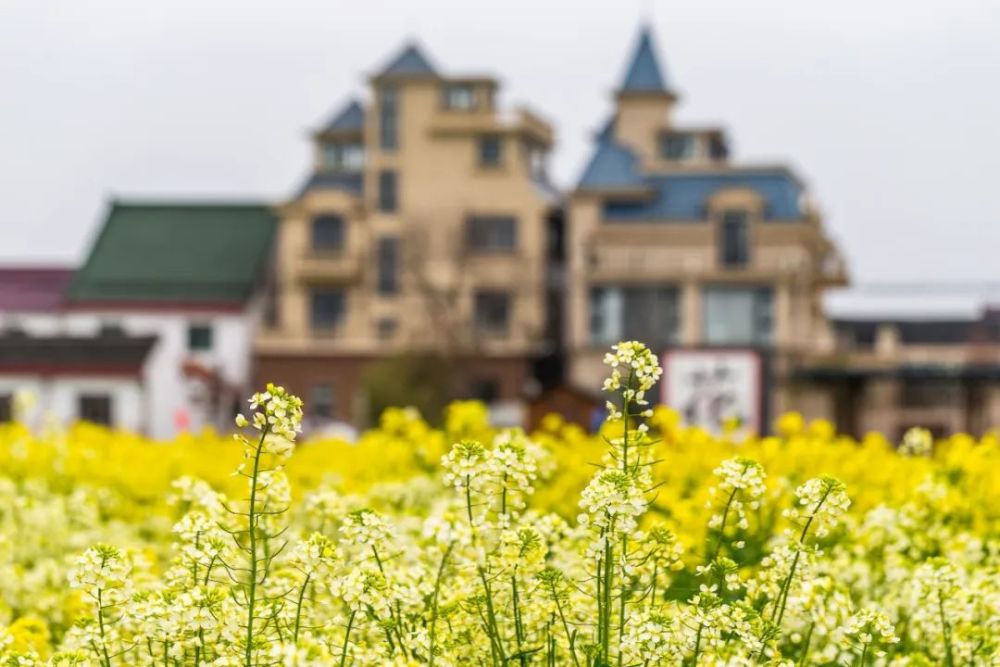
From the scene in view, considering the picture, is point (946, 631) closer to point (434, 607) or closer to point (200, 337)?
point (434, 607)

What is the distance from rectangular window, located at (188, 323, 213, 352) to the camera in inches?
2266

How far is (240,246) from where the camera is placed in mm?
60031

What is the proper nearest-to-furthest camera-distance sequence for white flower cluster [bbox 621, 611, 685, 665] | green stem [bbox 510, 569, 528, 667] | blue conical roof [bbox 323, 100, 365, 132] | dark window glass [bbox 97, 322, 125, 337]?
white flower cluster [bbox 621, 611, 685, 665] < green stem [bbox 510, 569, 528, 667] < dark window glass [bbox 97, 322, 125, 337] < blue conical roof [bbox 323, 100, 365, 132]

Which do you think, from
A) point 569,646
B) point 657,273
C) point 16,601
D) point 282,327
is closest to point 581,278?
point 657,273

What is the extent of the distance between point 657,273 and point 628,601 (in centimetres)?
4658

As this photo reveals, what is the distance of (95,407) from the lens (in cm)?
5556

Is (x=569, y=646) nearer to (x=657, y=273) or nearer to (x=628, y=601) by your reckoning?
(x=628, y=601)

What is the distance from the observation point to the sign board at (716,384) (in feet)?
80.4

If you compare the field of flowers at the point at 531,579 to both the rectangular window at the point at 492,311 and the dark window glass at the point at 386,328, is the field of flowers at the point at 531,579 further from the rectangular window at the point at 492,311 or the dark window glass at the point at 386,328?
the dark window glass at the point at 386,328

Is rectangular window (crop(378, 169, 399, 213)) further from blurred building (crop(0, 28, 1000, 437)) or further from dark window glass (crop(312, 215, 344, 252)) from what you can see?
dark window glass (crop(312, 215, 344, 252))

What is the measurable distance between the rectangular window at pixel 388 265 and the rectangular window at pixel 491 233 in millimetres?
2581

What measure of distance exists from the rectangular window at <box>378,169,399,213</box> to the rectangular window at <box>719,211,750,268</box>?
1077 centimetres

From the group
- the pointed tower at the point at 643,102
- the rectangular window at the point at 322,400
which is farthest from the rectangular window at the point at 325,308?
the pointed tower at the point at 643,102

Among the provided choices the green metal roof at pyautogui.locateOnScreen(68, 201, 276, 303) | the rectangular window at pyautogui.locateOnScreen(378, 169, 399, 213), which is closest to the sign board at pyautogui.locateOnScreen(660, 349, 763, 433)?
the rectangular window at pyautogui.locateOnScreen(378, 169, 399, 213)
